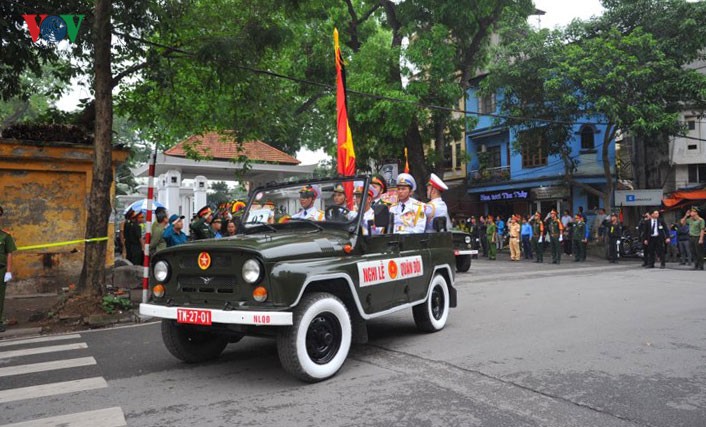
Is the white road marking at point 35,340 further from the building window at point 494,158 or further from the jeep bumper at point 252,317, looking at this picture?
the building window at point 494,158

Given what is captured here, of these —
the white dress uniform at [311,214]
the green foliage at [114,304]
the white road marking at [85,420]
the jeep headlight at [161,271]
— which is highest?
the white dress uniform at [311,214]

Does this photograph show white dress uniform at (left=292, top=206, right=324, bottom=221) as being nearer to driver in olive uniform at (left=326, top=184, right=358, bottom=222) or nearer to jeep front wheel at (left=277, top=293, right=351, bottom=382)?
driver in olive uniform at (left=326, top=184, right=358, bottom=222)

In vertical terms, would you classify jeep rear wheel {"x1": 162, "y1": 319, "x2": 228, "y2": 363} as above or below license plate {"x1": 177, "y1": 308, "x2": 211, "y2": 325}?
below

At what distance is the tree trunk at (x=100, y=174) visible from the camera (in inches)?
340

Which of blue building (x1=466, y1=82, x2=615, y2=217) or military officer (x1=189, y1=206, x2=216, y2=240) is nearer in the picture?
military officer (x1=189, y1=206, x2=216, y2=240)

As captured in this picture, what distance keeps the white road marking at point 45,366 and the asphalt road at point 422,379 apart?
0.14 ft

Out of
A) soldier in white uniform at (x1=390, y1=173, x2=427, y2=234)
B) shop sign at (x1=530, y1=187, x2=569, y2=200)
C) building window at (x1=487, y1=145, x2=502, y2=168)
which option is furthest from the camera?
building window at (x1=487, y1=145, x2=502, y2=168)

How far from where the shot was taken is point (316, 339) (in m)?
4.84

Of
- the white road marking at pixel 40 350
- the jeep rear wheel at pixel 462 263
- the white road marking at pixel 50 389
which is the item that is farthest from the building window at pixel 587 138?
the white road marking at pixel 50 389

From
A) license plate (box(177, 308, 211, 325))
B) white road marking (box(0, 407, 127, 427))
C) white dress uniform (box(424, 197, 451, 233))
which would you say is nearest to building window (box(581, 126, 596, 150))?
white dress uniform (box(424, 197, 451, 233))

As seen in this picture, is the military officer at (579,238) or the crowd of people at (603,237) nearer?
the crowd of people at (603,237)

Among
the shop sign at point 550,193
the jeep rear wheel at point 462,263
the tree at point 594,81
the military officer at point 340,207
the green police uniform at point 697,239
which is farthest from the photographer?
the shop sign at point 550,193

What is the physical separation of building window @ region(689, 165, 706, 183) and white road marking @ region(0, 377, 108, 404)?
92.9ft

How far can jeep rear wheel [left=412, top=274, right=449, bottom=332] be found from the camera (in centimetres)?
673
